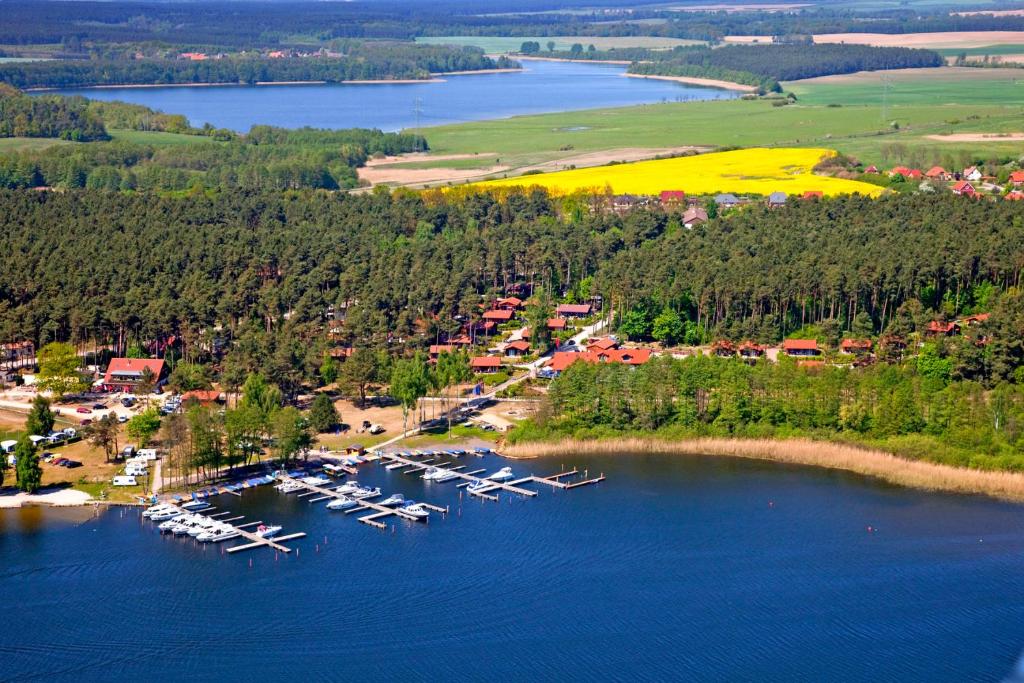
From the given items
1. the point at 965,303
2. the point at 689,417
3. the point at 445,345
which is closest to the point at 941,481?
the point at 689,417

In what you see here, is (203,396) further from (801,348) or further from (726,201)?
(726,201)

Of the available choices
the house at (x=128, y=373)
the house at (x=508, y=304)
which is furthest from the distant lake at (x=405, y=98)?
the house at (x=128, y=373)

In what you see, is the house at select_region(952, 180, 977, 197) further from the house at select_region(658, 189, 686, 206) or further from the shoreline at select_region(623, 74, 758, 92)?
the shoreline at select_region(623, 74, 758, 92)

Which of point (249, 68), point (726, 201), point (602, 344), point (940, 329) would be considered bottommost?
point (602, 344)

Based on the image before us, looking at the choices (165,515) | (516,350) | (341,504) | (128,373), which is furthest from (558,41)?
(165,515)

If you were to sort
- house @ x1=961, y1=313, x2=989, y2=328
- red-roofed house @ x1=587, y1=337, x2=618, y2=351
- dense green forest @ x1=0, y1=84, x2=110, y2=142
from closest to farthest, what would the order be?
1. house @ x1=961, y1=313, x2=989, y2=328
2. red-roofed house @ x1=587, y1=337, x2=618, y2=351
3. dense green forest @ x1=0, y1=84, x2=110, y2=142

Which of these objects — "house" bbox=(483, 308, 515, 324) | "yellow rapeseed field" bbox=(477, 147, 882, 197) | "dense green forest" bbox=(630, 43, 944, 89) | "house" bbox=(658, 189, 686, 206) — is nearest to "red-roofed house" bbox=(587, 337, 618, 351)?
"house" bbox=(483, 308, 515, 324)

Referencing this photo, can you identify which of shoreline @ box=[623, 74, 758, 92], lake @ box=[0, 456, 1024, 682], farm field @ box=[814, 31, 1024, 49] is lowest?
lake @ box=[0, 456, 1024, 682]
